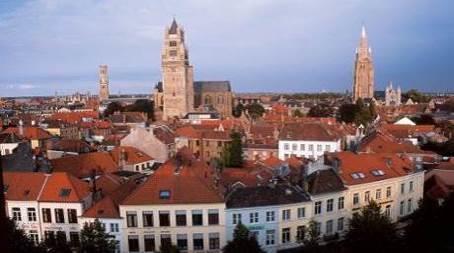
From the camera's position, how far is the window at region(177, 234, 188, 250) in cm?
2798

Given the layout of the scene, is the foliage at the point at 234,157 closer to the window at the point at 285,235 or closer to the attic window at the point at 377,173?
the attic window at the point at 377,173

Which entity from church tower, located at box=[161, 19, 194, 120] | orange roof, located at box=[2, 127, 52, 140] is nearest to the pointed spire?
church tower, located at box=[161, 19, 194, 120]

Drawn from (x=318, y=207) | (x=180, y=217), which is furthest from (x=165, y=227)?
(x=318, y=207)

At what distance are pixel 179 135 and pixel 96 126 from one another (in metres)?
28.6

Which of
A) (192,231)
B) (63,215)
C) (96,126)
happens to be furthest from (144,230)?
(96,126)

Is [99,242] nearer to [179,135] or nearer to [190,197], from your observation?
[190,197]

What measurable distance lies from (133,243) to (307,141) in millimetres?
34921

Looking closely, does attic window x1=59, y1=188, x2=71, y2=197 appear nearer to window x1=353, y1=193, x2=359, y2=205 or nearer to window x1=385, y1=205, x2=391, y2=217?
window x1=353, y1=193, x2=359, y2=205

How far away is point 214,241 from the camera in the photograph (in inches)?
1115

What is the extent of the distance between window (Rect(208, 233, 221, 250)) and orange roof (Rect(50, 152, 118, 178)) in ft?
50.9

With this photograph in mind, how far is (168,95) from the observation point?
Result: 11688 centimetres

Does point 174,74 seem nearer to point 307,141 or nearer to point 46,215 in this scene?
point 307,141

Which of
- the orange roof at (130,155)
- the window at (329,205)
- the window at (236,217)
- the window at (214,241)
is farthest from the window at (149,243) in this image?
the orange roof at (130,155)

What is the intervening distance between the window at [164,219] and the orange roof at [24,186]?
839 cm
